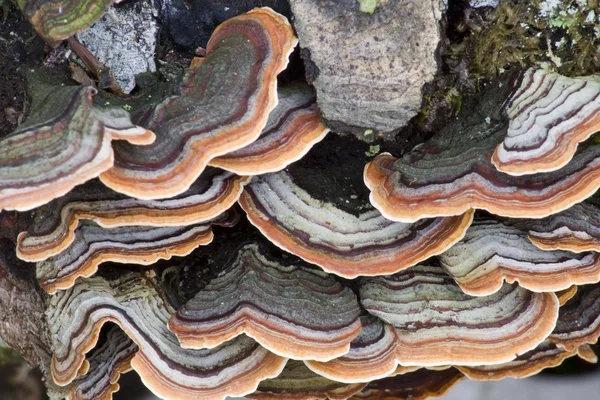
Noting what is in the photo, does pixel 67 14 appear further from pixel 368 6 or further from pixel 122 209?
pixel 368 6

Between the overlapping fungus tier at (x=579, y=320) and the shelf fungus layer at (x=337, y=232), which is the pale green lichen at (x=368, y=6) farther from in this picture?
the overlapping fungus tier at (x=579, y=320)

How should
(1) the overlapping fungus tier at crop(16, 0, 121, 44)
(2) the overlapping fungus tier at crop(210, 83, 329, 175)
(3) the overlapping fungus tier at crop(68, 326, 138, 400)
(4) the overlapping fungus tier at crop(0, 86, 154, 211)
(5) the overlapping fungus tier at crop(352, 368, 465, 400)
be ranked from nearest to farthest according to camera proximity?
(4) the overlapping fungus tier at crop(0, 86, 154, 211) < (1) the overlapping fungus tier at crop(16, 0, 121, 44) < (2) the overlapping fungus tier at crop(210, 83, 329, 175) < (3) the overlapping fungus tier at crop(68, 326, 138, 400) < (5) the overlapping fungus tier at crop(352, 368, 465, 400)

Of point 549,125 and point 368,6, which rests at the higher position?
point 368,6

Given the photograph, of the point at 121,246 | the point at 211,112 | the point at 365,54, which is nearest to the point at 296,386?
the point at 121,246

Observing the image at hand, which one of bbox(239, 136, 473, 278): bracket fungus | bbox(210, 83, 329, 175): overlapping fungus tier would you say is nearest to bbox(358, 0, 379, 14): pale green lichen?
bbox(210, 83, 329, 175): overlapping fungus tier

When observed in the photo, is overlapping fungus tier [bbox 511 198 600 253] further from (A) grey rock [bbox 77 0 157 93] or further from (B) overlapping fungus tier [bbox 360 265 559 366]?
(A) grey rock [bbox 77 0 157 93]

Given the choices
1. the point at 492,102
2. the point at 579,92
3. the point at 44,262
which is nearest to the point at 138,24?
the point at 44,262

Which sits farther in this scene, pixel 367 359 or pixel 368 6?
pixel 367 359
